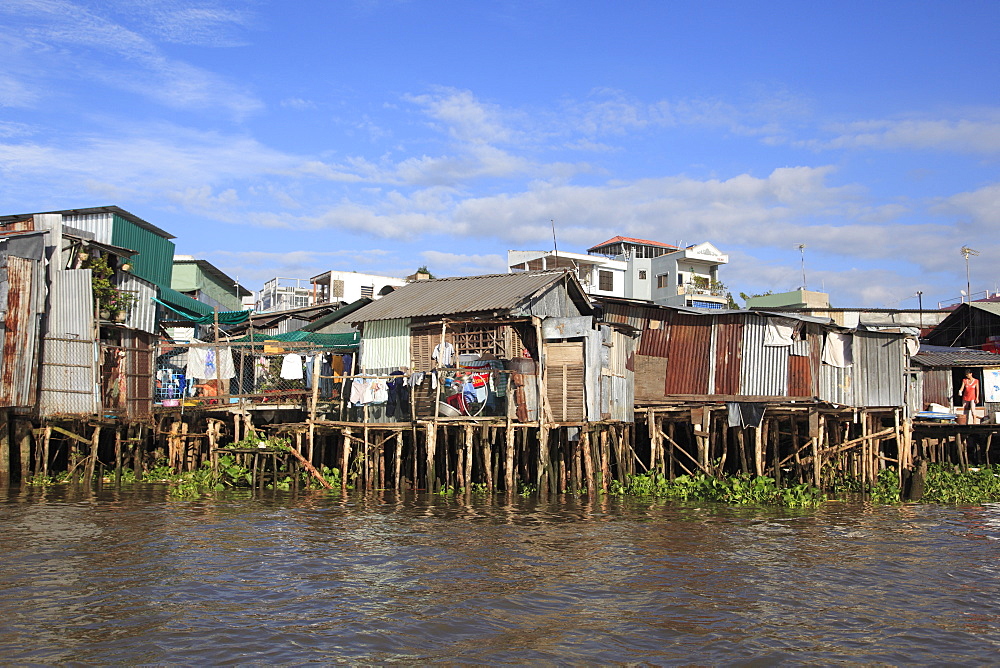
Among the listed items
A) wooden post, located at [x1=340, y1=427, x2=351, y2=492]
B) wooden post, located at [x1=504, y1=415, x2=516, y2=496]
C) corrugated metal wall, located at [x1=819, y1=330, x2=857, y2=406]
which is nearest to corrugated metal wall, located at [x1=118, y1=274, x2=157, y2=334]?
wooden post, located at [x1=340, y1=427, x2=351, y2=492]

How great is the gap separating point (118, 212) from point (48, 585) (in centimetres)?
1975

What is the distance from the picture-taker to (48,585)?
1256cm

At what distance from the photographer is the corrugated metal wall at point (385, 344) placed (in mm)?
23766

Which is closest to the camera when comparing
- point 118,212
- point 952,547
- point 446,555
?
point 446,555

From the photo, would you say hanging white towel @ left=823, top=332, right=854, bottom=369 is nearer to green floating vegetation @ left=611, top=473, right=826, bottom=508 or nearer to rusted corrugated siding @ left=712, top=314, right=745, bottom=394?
rusted corrugated siding @ left=712, top=314, right=745, bottom=394

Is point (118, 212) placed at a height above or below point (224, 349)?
above

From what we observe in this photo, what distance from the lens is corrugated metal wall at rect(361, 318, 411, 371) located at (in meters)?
23.8

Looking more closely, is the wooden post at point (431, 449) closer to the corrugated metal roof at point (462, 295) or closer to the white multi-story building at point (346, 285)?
the corrugated metal roof at point (462, 295)

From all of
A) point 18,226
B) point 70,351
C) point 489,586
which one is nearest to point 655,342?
point 489,586

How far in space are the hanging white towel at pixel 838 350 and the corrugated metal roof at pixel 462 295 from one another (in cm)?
755

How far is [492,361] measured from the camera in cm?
2250

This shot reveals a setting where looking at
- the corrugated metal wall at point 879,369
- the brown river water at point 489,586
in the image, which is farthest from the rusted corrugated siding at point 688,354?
the brown river water at point 489,586

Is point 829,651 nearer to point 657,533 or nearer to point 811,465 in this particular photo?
point 657,533

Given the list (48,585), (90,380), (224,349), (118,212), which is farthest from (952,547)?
(118,212)
